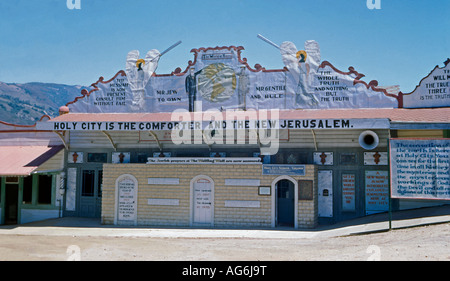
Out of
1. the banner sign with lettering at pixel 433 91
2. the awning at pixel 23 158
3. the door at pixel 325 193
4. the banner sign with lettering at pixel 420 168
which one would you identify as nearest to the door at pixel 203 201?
the door at pixel 325 193

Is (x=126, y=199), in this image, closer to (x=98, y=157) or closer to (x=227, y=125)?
(x=98, y=157)

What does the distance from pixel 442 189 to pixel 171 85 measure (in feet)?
37.6

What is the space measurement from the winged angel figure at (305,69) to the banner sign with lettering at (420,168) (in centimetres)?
497

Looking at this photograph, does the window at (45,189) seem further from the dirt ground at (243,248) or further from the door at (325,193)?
the door at (325,193)

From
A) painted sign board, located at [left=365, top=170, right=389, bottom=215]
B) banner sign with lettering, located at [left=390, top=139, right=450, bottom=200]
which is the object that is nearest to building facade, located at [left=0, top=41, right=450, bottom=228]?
painted sign board, located at [left=365, top=170, right=389, bottom=215]

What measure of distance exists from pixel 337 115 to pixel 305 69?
262 centimetres

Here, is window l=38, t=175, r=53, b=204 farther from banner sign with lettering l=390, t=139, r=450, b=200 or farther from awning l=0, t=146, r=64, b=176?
banner sign with lettering l=390, t=139, r=450, b=200

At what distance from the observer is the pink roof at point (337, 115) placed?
14.7 m

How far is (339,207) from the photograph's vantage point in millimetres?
16203

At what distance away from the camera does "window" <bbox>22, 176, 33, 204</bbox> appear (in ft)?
63.1

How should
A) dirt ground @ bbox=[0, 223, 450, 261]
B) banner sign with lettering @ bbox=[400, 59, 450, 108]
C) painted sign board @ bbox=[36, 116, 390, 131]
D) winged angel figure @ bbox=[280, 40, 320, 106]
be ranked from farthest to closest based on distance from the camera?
winged angel figure @ bbox=[280, 40, 320, 106] < banner sign with lettering @ bbox=[400, 59, 450, 108] < painted sign board @ bbox=[36, 116, 390, 131] < dirt ground @ bbox=[0, 223, 450, 261]

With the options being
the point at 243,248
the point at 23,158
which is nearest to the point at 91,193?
the point at 23,158

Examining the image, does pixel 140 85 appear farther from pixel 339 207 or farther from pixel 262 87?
pixel 339 207
